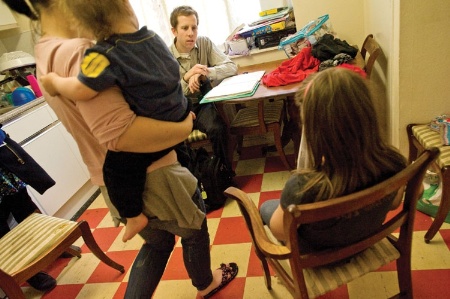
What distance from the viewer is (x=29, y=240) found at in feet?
4.74

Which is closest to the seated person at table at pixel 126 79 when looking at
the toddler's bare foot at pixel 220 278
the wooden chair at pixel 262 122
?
the toddler's bare foot at pixel 220 278

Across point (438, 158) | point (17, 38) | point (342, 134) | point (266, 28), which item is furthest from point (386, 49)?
point (17, 38)

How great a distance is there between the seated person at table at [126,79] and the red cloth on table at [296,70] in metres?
1.09

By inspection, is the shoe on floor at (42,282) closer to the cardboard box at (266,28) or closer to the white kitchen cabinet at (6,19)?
the white kitchen cabinet at (6,19)

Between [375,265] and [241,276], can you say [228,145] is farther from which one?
[375,265]

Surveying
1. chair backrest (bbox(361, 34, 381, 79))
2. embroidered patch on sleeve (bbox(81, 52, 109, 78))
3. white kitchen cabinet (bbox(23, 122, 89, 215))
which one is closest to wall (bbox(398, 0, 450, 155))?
chair backrest (bbox(361, 34, 381, 79))

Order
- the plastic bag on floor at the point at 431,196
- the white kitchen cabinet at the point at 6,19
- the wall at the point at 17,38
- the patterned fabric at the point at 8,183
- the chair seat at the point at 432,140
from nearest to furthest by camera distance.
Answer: the chair seat at the point at 432,140 → the plastic bag on floor at the point at 431,196 → the patterned fabric at the point at 8,183 → the white kitchen cabinet at the point at 6,19 → the wall at the point at 17,38

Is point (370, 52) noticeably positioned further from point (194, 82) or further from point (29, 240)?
point (29, 240)

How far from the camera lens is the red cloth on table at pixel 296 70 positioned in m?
1.79

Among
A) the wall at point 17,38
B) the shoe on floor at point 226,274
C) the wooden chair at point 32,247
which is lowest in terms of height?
the shoe on floor at point 226,274

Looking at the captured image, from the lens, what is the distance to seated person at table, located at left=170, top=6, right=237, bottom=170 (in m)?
2.00

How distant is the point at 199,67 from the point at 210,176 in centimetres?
73

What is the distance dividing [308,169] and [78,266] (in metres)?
1.69

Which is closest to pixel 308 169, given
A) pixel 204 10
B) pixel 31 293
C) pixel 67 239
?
pixel 67 239
